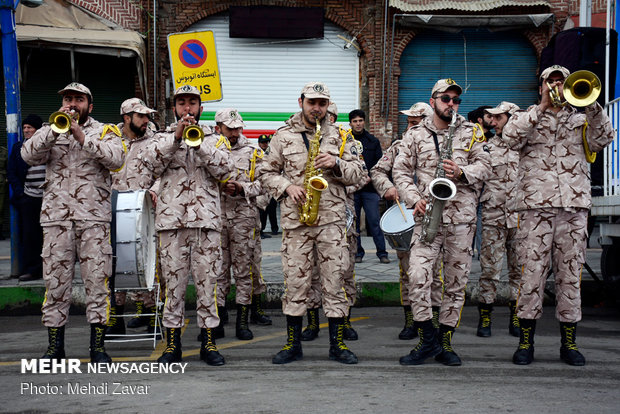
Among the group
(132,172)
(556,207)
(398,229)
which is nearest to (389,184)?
(398,229)

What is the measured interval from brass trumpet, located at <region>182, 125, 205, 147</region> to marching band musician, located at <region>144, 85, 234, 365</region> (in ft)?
0.46

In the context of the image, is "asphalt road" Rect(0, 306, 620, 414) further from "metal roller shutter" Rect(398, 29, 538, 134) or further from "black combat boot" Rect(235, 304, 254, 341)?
"metal roller shutter" Rect(398, 29, 538, 134)

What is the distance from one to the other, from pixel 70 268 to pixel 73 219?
1.41ft

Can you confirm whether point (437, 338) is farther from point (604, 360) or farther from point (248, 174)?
point (248, 174)

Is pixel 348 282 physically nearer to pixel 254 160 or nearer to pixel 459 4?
pixel 254 160

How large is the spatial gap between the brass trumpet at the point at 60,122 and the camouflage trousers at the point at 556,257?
395 centimetres

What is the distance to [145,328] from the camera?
8.04m

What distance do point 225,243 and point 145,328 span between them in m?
1.41

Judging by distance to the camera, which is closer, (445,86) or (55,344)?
(55,344)

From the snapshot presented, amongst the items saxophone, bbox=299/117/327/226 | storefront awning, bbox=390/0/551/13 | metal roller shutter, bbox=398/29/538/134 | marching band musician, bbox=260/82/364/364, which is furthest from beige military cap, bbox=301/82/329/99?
metal roller shutter, bbox=398/29/538/134

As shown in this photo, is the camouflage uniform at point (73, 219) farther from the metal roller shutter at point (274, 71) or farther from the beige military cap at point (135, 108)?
the metal roller shutter at point (274, 71)

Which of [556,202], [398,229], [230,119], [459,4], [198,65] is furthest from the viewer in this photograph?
[459,4]

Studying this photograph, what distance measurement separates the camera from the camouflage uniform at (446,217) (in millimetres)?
A: 5988

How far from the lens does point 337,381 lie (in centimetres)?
538
